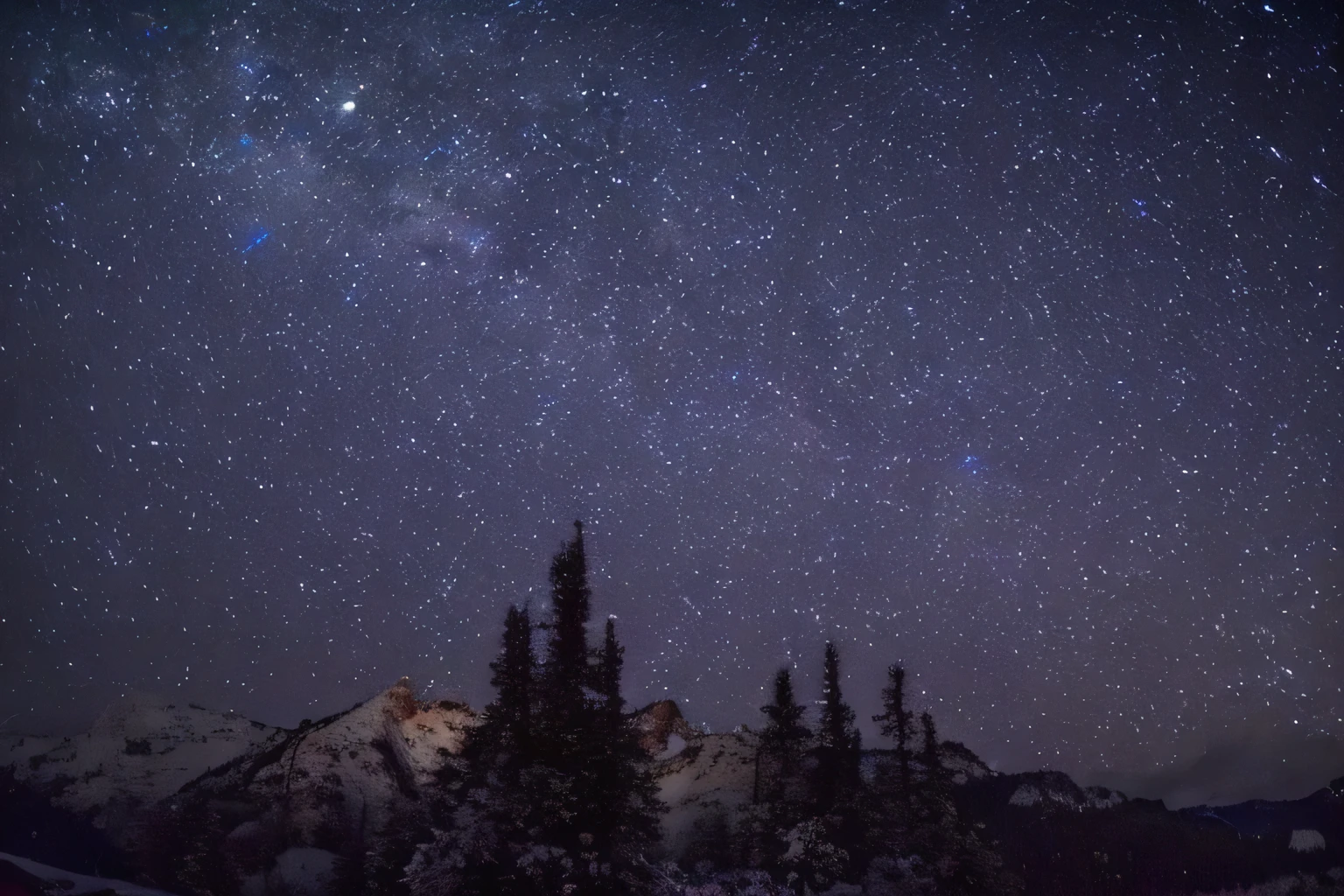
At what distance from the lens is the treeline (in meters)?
22.2

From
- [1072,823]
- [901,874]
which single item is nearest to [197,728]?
[901,874]

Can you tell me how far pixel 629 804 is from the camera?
80.2 feet

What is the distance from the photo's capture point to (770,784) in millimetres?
28594

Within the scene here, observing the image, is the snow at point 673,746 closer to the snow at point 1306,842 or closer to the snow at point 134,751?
the snow at point 134,751

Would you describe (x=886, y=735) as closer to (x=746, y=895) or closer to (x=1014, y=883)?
(x=1014, y=883)

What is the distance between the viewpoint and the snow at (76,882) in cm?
2030

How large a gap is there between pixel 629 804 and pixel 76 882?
51.2ft

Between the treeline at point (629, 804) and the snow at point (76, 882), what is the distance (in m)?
7.88

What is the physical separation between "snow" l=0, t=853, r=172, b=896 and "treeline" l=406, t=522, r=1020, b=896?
7882mm

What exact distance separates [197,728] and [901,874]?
80.9 feet

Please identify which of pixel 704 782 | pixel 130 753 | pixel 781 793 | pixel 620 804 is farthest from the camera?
pixel 704 782

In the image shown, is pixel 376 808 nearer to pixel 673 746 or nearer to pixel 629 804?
pixel 629 804

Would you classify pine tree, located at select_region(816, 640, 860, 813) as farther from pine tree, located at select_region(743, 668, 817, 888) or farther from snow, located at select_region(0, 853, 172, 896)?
snow, located at select_region(0, 853, 172, 896)

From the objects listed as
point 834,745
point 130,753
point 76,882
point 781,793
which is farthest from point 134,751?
point 834,745
